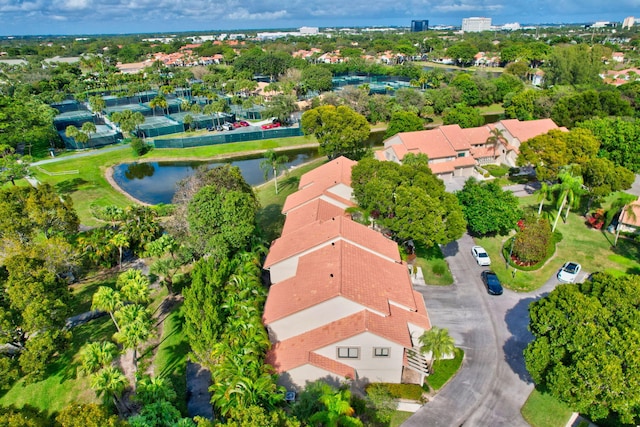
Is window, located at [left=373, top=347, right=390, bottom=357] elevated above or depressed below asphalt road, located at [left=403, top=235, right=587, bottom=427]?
above

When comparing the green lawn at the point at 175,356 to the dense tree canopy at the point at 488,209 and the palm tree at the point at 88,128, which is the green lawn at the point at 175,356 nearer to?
the dense tree canopy at the point at 488,209

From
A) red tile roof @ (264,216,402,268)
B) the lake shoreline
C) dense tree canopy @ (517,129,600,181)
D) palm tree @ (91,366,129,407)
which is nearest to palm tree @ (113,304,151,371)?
palm tree @ (91,366,129,407)

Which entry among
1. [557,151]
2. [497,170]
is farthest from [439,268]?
[497,170]

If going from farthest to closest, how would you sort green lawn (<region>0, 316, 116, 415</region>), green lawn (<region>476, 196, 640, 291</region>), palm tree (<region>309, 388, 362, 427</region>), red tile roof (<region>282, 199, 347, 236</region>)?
red tile roof (<region>282, 199, 347, 236</region>), green lawn (<region>476, 196, 640, 291</region>), green lawn (<region>0, 316, 116, 415</region>), palm tree (<region>309, 388, 362, 427</region>)

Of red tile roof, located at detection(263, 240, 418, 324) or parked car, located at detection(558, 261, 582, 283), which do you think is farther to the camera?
parked car, located at detection(558, 261, 582, 283)

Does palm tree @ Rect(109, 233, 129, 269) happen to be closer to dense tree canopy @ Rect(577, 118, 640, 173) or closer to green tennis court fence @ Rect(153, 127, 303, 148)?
green tennis court fence @ Rect(153, 127, 303, 148)

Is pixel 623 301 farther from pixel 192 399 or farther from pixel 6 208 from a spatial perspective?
pixel 6 208
